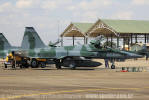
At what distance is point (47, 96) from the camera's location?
45.8 feet

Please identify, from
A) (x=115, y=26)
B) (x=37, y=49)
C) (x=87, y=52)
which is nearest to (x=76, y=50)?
(x=87, y=52)

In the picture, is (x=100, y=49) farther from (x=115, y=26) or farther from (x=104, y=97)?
(x=115, y=26)

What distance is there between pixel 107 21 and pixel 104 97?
8169 cm

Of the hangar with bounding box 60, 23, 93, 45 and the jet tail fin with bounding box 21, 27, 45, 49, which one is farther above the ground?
the hangar with bounding box 60, 23, 93, 45

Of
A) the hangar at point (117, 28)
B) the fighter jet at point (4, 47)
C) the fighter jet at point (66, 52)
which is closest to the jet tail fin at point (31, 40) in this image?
the fighter jet at point (66, 52)

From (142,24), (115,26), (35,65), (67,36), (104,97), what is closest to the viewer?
(104,97)

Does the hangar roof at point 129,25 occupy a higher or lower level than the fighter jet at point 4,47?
higher

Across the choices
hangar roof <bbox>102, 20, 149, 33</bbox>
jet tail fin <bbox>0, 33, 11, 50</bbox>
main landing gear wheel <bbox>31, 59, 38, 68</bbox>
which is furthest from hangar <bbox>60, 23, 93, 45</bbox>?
main landing gear wheel <bbox>31, 59, 38, 68</bbox>

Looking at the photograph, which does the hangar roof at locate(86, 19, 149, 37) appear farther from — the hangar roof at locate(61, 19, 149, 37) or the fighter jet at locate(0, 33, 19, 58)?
the fighter jet at locate(0, 33, 19, 58)

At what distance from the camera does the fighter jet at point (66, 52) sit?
38.2m

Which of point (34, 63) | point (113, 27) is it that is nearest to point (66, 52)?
point (34, 63)

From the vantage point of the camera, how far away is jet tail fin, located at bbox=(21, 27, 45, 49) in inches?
1587

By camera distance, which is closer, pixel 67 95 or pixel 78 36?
pixel 67 95

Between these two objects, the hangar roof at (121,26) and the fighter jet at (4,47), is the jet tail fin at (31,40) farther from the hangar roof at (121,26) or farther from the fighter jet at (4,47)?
the hangar roof at (121,26)
